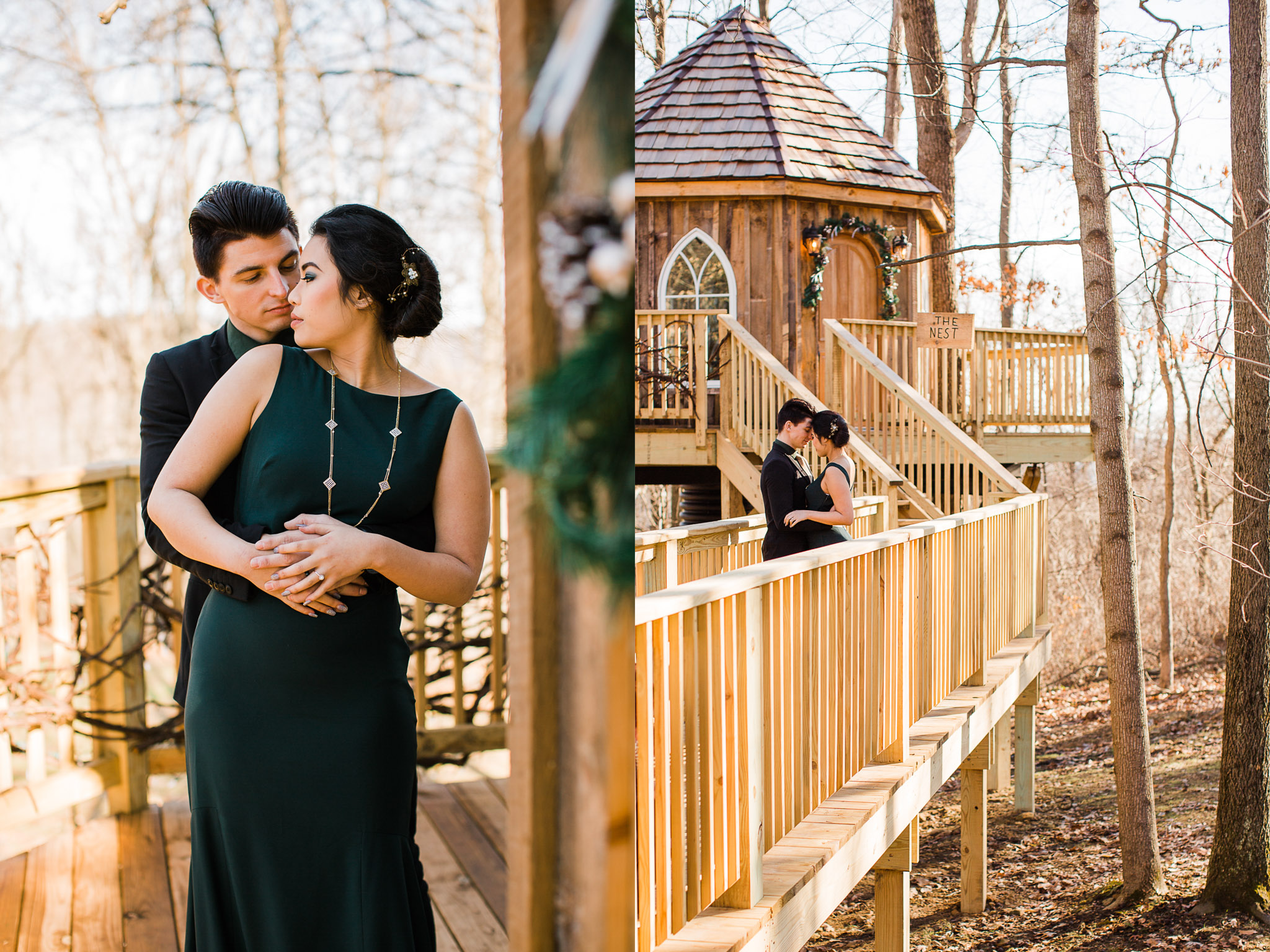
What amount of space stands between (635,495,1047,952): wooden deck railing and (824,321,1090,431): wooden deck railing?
511cm

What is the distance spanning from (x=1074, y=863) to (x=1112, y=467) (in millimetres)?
3786

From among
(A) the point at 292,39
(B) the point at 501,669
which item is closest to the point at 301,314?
(A) the point at 292,39

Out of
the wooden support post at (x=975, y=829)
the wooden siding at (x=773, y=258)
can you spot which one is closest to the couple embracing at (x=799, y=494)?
the wooden support post at (x=975, y=829)

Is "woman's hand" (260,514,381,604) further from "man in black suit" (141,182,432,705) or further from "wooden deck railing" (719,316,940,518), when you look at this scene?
"wooden deck railing" (719,316,940,518)

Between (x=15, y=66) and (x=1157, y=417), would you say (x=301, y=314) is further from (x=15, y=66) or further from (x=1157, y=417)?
(x=1157, y=417)

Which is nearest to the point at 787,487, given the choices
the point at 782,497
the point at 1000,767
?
the point at 782,497

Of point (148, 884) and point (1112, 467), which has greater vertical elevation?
point (1112, 467)

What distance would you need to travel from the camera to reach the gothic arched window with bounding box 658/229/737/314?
1081 centimetres

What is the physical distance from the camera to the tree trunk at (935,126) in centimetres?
966

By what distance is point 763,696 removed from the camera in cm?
267

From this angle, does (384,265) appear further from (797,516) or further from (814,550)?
(797,516)

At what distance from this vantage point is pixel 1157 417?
57.3ft

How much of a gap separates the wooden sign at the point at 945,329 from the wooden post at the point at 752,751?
15.9 ft

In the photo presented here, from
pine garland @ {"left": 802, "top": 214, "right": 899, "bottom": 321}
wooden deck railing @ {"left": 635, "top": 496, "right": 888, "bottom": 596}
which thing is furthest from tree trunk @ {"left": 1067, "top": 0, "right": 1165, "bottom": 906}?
wooden deck railing @ {"left": 635, "top": 496, "right": 888, "bottom": 596}
